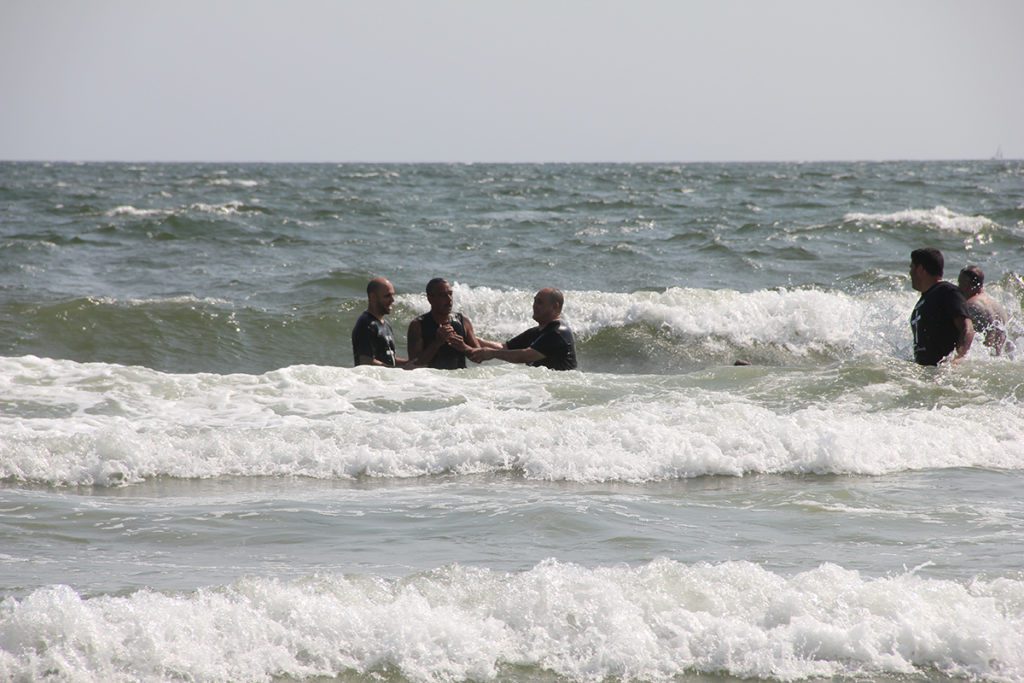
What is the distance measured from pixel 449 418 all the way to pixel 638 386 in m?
2.38

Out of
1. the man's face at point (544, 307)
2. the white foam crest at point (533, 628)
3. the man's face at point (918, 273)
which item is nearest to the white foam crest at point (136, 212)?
the man's face at point (544, 307)

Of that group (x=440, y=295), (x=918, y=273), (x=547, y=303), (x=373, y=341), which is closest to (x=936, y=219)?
(x=918, y=273)

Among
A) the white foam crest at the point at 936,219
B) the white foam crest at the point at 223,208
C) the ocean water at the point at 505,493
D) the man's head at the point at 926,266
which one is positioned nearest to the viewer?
the ocean water at the point at 505,493

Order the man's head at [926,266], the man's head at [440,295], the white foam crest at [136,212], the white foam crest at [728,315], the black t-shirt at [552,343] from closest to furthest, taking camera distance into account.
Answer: the man's head at [926,266], the man's head at [440,295], the black t-shirt at [552,343], the white foam crest at [728,315], the white foam crest at [136,212]

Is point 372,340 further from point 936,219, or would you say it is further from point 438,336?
point 936,219

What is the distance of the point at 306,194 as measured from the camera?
117ft

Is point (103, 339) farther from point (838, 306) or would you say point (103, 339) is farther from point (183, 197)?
point (183, 197)

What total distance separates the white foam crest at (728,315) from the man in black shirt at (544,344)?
16.5 ft

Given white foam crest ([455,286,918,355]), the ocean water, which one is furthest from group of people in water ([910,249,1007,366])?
white foam crest ([455,286,918,355])

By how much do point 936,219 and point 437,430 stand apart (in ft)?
62.3

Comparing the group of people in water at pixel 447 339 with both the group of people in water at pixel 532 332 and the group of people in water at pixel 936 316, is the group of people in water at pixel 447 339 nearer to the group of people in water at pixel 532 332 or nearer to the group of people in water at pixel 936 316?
the group of people in water at pixel 532 332

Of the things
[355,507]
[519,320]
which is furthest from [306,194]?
[355,507]

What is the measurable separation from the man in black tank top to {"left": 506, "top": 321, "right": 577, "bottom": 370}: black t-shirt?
17.2 inches

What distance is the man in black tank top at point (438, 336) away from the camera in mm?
10289
